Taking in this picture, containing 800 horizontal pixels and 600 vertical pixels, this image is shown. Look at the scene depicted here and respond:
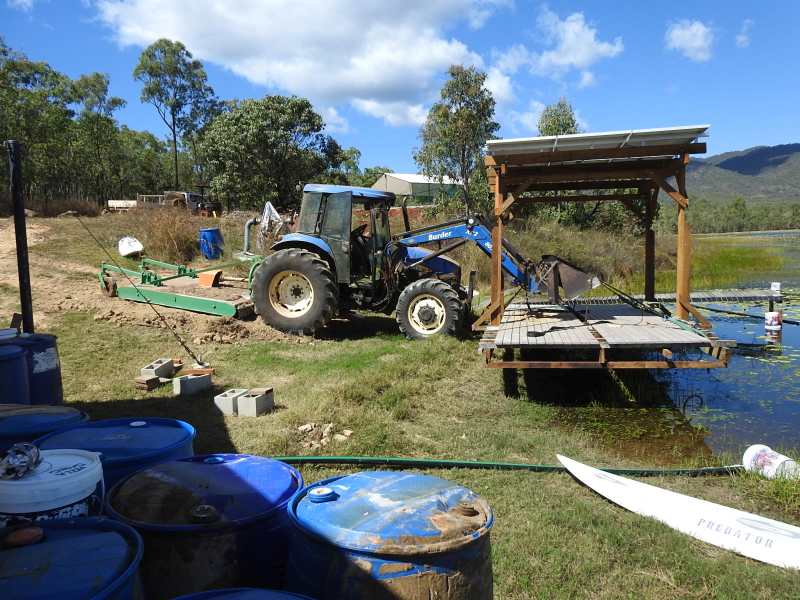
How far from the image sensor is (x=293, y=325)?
31.1ft

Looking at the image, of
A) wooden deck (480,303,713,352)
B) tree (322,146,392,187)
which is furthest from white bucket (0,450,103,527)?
tree (322,146,392,187)

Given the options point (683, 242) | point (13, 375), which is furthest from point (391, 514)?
point (683, 242)

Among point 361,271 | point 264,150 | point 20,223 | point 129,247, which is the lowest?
point 361,271

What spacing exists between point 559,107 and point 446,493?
2681cm

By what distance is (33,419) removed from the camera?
291 centimetres

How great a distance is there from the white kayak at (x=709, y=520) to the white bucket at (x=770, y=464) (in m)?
0.80

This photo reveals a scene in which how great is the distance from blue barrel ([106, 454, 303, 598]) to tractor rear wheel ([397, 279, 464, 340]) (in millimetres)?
6640

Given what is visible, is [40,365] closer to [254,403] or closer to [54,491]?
[254,403]

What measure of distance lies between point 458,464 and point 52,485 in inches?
126

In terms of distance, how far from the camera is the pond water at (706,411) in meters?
5.85

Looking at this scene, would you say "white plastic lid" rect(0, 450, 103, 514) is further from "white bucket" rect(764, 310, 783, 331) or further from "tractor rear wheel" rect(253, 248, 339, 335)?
"white bucket" rect(764, 310, 783, 331)

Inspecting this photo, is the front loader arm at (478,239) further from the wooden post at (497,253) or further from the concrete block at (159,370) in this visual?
the concrete block at (159,370)

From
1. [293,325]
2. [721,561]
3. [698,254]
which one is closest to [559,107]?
[698,254]

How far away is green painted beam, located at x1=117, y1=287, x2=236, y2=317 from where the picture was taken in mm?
9555
